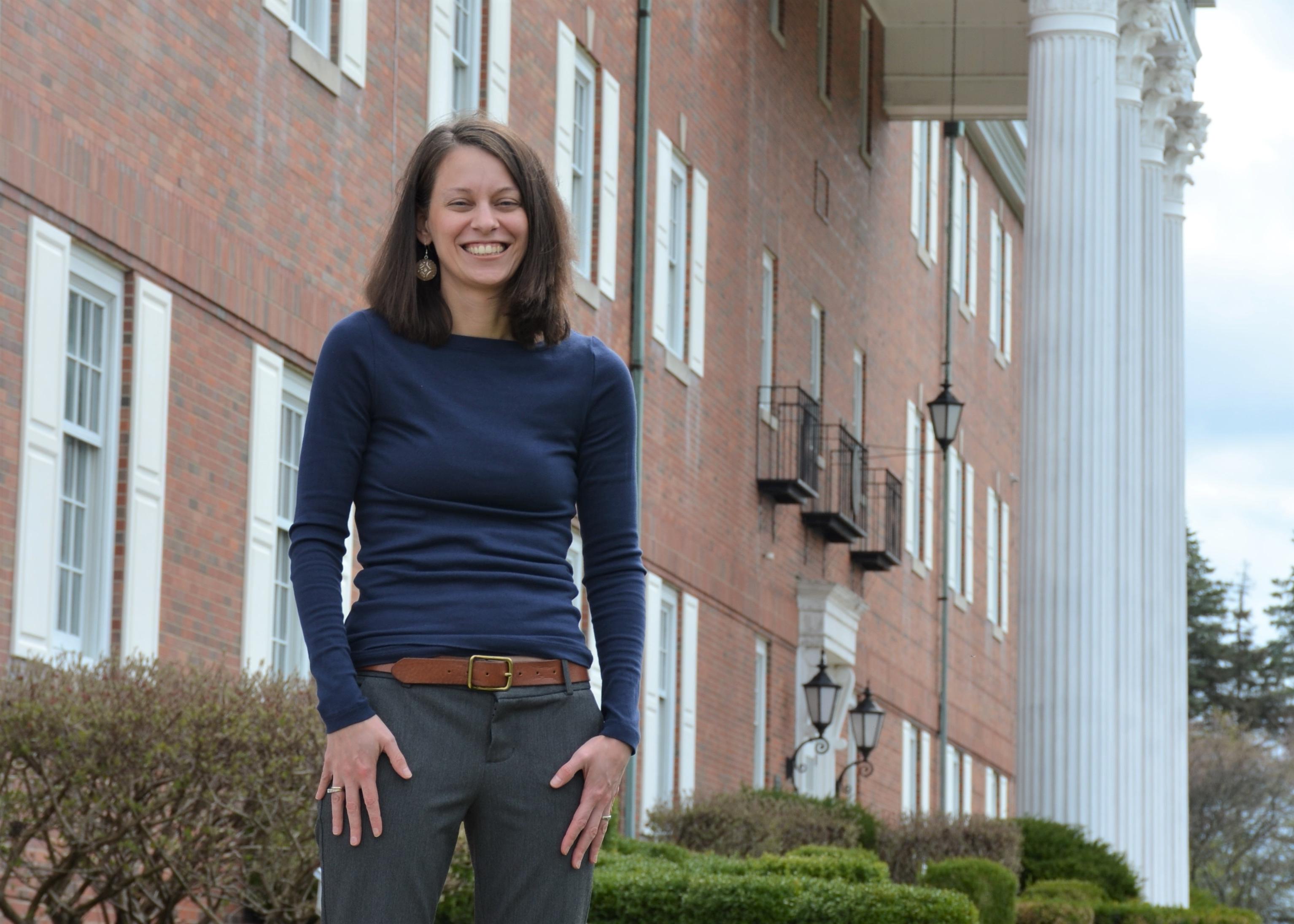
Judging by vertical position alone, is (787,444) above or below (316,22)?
below

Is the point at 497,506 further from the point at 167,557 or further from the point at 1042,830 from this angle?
the point at 1042,830

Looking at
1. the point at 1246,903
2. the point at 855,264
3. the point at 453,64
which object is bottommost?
the point at 1246,903

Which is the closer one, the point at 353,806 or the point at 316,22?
the point at 353,806

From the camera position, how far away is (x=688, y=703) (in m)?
23.5

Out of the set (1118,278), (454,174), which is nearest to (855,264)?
(1118,278)

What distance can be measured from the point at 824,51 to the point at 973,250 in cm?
1090

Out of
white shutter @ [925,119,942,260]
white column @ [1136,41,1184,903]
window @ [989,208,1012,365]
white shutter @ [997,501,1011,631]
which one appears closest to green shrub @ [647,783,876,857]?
white column @ [1136,41,1184,903]

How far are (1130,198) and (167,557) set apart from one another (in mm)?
19109

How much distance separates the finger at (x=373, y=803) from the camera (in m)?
3.50

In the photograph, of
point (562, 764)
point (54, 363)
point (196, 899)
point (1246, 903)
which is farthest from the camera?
point (1246, 903)

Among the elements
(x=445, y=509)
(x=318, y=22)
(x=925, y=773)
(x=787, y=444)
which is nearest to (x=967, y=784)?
(x=925, y=773)

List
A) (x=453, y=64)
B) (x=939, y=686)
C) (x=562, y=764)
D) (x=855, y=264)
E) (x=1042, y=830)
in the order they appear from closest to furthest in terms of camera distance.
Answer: (x=562, y=764), (x=453, y=64), (x=1042, y=830), (x=855, y=264), (x=939, y=686)

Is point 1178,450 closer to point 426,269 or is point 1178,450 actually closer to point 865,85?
point 865,85

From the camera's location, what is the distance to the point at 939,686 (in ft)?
120
